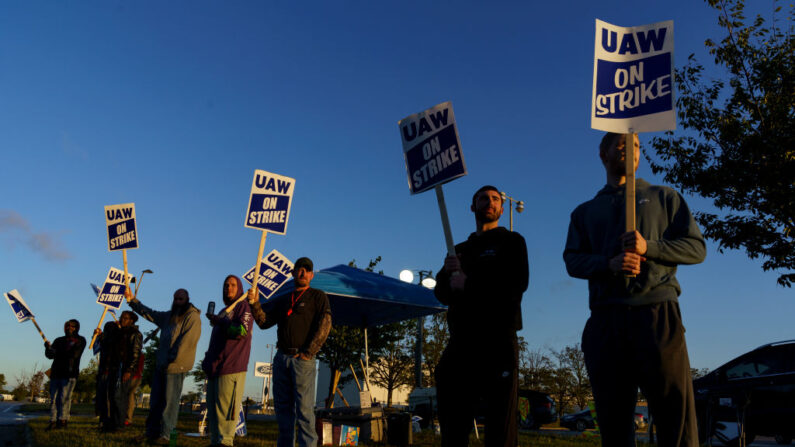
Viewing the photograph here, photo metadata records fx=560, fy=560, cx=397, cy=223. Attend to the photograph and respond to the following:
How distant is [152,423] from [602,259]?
6.99m

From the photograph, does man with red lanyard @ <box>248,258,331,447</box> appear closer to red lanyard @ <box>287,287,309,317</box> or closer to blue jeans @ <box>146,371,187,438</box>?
red lanyard @ <box>287,287,309,317</box>

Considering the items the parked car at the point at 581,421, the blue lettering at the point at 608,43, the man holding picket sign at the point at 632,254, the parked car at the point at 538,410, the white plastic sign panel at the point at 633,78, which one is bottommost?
the parked car at the point at 581,421

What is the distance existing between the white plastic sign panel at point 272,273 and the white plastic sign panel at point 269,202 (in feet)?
9.85

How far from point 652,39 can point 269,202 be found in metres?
5.32

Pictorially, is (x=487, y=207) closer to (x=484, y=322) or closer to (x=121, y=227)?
(x=484, y=322)

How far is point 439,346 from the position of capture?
43500 millimetres

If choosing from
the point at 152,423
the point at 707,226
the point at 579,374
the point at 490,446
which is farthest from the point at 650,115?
the point at 579,374

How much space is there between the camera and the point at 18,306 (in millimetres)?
12516

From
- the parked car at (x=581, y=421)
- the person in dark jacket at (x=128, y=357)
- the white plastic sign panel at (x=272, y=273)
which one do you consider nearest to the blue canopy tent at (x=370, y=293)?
the white plastic sign panel at (x=272, y=273)

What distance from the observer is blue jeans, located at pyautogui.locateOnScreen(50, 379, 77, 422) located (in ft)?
33.5

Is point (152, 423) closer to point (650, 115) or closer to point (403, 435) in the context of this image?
point (403, 435)

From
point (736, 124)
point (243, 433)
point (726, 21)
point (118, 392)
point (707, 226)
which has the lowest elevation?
point (243, 433)

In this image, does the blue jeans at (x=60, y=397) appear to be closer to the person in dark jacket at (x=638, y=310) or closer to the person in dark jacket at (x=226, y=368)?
the person in dark jacket at (x=226, y=368)

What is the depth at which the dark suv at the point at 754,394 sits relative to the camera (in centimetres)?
892
